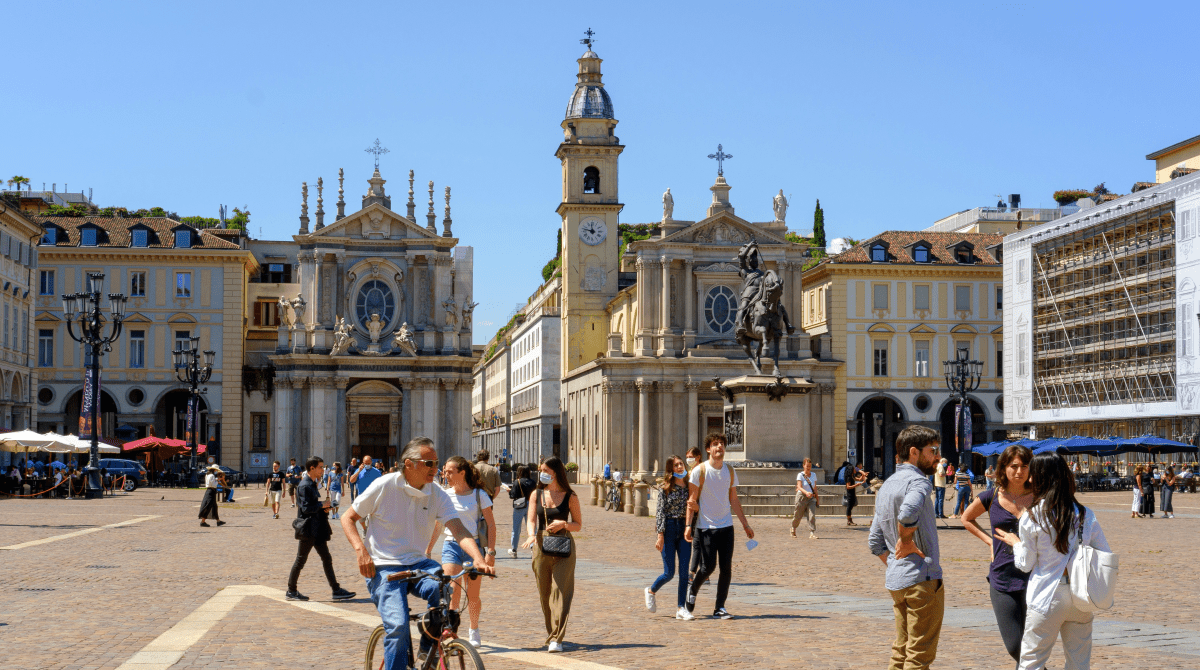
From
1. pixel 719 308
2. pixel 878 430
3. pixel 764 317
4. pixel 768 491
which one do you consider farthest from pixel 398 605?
pixel 878 430

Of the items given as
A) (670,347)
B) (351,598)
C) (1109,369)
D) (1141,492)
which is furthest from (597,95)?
(351,598)

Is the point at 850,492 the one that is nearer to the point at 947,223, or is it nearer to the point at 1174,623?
the point at 1174,623

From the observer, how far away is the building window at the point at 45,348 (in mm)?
76750

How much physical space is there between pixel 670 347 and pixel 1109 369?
79.3 ft

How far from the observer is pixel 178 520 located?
1409 inches

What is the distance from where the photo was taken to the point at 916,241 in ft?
276

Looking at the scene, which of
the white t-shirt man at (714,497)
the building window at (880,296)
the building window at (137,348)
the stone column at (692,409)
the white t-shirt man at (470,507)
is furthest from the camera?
the building window at (880,296)

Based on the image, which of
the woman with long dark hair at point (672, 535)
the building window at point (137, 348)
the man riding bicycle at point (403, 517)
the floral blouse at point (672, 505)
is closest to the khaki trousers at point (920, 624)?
the man riding bicycle at point (403, 517)

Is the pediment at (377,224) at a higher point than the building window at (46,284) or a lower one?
higher

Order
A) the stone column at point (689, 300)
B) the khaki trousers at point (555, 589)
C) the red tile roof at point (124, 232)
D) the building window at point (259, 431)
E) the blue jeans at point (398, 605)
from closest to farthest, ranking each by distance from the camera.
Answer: the blue jeans at point (398, 605) → the khaki trousers at point (555, 589) → the red tile roof at point (124, 232) → the building window at point (259, 431) → the stone column at point (689, 300)

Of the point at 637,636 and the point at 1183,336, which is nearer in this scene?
the point at 637,636

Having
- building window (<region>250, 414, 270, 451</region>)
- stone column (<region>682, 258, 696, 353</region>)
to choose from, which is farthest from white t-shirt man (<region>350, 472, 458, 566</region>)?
building window (<region>250, 414, 270, 451</region>)

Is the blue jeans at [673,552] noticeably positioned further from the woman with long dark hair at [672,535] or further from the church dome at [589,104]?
the church dome at [589,104]

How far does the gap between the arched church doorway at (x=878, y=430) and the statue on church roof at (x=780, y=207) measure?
40.7ft
